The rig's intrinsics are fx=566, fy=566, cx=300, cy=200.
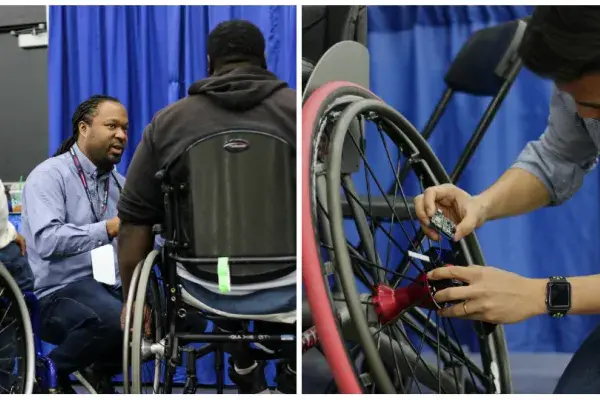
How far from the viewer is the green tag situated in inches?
48.6

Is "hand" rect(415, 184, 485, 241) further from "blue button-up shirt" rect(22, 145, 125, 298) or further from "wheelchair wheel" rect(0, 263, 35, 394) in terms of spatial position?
"wheelchair wheel" rect(0, 263, 35, 394)

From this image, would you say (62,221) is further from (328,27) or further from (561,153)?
(561,153)

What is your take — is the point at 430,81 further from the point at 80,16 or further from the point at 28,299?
the point at 28,299

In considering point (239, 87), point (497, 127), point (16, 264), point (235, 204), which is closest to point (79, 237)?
point (16, 264)

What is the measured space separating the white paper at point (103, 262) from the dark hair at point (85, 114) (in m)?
0.25

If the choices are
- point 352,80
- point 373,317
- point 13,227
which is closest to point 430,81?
point 352,80

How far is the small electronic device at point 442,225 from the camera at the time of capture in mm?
1290

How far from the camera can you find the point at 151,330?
1229 millimetres

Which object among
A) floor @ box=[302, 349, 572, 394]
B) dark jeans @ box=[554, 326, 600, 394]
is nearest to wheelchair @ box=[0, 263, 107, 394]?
floor @ box=[302, 349, 572, 394]

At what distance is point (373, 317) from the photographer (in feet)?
4.07

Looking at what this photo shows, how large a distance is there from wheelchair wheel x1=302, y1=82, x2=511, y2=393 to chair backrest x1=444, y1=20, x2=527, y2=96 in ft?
0.59

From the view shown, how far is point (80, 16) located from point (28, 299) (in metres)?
0.68

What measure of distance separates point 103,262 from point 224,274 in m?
0.31

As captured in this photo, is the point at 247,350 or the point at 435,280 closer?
the point at 435,280
